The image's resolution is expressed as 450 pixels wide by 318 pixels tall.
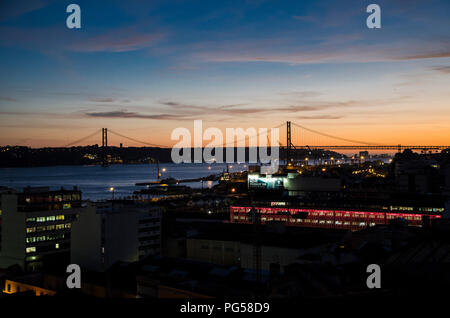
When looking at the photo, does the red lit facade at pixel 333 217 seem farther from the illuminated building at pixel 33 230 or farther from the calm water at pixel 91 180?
the calm water at pixel 91 180

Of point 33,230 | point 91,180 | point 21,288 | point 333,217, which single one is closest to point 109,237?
point 21,288

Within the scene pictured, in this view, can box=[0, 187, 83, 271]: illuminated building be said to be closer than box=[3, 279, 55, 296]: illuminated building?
No

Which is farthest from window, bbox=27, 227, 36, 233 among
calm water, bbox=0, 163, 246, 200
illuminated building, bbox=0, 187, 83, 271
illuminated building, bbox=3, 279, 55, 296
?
calm water, bbox=0, 163, 246, 200

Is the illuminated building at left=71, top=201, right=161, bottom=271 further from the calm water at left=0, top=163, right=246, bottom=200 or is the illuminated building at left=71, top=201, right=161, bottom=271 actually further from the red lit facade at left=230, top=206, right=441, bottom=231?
the calm water at left=0, top=163, right=246, bottom=200

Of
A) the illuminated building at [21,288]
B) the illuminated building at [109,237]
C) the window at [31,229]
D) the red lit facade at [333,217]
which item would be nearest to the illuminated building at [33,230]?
the window at [31,229]

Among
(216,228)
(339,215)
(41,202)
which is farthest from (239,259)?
(339,215)

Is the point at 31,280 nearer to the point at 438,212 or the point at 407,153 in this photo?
the point at 438,212
